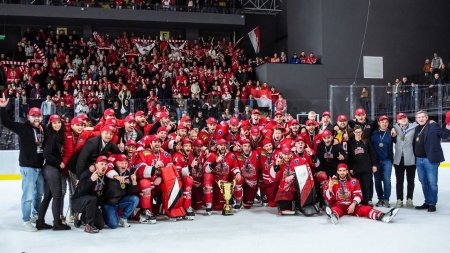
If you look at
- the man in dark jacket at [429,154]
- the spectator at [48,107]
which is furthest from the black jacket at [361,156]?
the spectator at [48,107]

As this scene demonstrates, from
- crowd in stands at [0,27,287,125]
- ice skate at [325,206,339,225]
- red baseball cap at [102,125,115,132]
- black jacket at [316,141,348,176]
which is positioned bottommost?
ice skate at [325,206,339,225]

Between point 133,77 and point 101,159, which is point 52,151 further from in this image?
point 133,77

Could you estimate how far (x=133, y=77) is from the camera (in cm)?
1975

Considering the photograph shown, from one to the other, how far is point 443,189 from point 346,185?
12.0 feet

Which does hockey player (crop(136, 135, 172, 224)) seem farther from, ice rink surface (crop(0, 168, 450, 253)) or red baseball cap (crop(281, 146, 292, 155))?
red baseball cap (crop(281, 146, 292, 155))

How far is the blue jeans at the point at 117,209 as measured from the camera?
6740mm

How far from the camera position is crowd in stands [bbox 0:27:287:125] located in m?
13.9

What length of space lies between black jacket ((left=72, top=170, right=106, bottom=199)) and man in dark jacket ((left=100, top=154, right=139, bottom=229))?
0.41ft

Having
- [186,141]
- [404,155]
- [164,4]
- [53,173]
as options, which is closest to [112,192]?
[53,173]

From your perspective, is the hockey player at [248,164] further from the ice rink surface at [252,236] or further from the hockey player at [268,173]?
the ice rink surface at [252,236]

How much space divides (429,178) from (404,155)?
22.3 inches

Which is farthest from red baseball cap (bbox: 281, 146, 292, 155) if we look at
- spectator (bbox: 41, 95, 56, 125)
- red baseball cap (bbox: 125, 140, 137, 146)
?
spectator (bbox: 41, 95, 56, 125)

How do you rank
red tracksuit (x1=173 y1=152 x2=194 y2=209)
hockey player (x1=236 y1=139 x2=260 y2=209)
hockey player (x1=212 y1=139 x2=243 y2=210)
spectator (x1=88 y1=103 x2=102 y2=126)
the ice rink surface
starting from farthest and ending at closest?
1. spectator (x1=88 y1=103 x2=102 y2=126)
2. hockey player (x1=236 y1=139 x2=260 y2=209)
3. hockey player (x1=212 y1=139 x2=243 y2=210)
4. red tracksuit (x1=173 y1=152 x2=194 y2=209)
5. the ice rink surface

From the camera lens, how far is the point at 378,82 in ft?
74.9
